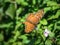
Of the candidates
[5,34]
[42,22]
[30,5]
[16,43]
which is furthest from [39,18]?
[5,34]

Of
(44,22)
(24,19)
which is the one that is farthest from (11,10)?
(44,22)

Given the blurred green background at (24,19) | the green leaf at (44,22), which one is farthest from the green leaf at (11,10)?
the green leaf at (44,22)

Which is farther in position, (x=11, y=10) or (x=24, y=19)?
(x=11, y=10)

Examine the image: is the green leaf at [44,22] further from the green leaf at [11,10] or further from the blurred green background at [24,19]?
the green leaf at [11,10]

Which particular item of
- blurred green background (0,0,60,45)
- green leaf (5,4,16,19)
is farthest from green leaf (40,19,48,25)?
green leaf (5,4,16,19)

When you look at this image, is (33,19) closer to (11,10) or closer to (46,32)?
(46,32)

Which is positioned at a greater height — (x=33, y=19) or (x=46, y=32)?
(x=33, y=19)

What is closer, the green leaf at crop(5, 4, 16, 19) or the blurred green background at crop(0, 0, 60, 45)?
the blurred green background at crop(0, 0, 60, 45)

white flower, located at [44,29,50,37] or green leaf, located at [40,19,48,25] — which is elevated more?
green leaf, located at [40,19,48,25]

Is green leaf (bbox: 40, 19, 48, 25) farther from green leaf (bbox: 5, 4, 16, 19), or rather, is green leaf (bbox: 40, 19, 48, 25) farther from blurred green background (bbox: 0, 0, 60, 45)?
green leaf (bbox: 5, 4, 16, 19)
